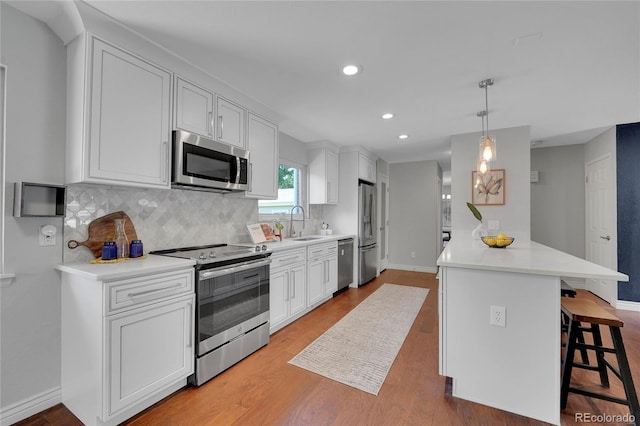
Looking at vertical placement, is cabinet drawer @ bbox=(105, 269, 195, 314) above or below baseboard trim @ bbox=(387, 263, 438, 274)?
above

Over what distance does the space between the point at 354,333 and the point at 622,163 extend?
14.0 feet

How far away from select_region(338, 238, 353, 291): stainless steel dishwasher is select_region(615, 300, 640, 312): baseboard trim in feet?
11.9

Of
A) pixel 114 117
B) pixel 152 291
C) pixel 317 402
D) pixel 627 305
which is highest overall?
pixel 114 117

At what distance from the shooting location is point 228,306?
2.28 metres

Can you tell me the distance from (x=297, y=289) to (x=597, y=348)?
2517 mm

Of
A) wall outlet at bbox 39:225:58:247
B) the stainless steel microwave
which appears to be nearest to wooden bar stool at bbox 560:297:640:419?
the stainless steel microwave

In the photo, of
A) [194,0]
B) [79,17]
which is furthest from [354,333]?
[79,17]

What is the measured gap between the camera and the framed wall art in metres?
3.95

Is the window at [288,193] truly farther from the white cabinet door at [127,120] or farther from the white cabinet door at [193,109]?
the white cabinet door at [127,120]

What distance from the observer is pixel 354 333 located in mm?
2953

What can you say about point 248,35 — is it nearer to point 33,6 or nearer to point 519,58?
point 33,6

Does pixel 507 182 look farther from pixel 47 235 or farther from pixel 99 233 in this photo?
pixel 47 235

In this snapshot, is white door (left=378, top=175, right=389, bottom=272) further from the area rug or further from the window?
the area rug

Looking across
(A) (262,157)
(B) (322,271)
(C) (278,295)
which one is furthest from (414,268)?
(A) (262,157)
